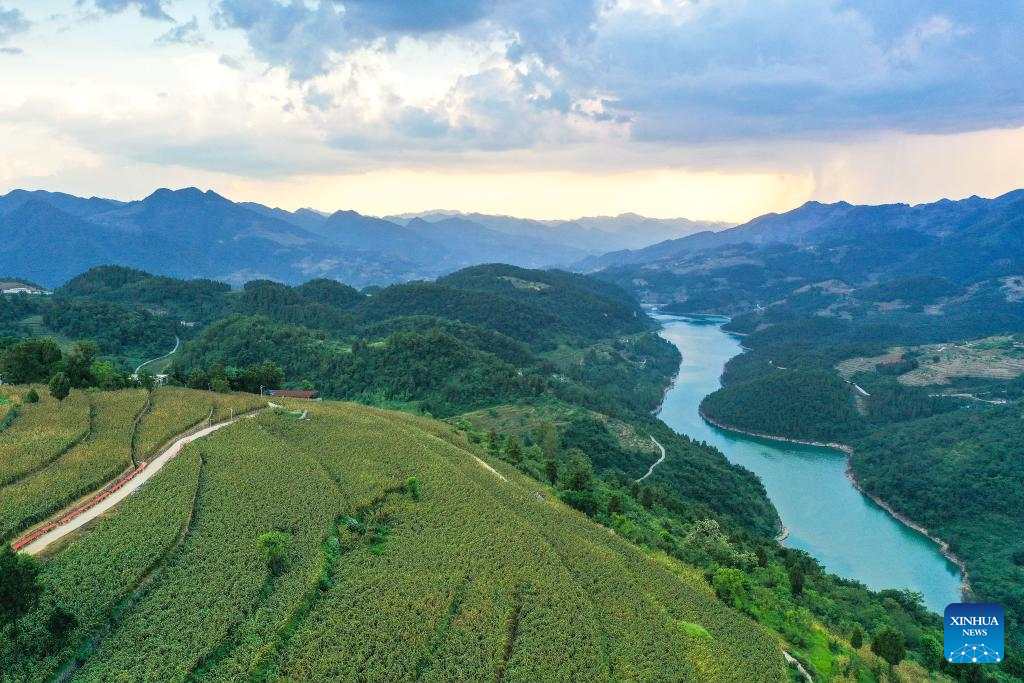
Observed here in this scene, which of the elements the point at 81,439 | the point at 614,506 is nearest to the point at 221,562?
the point at 81,439

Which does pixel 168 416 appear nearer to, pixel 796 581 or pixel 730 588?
pixel 730 588

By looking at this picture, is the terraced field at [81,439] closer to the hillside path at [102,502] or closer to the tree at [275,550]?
the hillside path at [102,502]

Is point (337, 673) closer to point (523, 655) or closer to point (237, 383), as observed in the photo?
point (523, 655)

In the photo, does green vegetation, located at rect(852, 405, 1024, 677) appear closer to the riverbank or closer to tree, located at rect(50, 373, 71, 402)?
the riverbank

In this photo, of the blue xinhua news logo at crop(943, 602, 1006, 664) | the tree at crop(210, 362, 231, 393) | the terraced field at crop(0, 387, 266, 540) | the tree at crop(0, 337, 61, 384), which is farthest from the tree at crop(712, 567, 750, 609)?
the tree at crop(0, 337, 61, 384)

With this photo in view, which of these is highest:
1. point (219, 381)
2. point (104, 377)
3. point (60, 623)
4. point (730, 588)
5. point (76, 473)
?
point (104, 377)

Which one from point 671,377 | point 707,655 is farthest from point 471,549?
point 671,377
